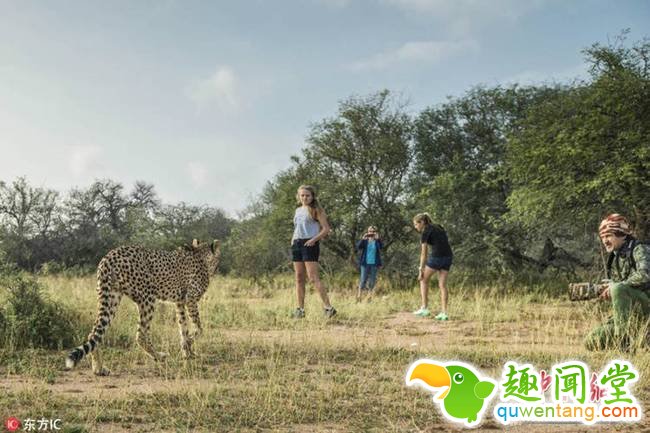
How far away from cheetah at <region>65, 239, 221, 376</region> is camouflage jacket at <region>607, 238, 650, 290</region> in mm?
4514

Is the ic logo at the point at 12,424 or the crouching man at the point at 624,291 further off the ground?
the crouching man at the point at 624,291

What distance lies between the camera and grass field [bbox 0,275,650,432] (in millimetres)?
4336

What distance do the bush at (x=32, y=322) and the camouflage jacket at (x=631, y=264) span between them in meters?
6.05

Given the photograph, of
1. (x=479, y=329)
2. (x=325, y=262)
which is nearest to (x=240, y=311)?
(x=479, y=329)

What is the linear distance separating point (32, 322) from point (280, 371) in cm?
327

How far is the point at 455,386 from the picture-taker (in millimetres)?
5031

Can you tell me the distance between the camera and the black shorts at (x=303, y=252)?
9773mm

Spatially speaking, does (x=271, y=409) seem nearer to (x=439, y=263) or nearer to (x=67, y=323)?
(x=67, y=323)

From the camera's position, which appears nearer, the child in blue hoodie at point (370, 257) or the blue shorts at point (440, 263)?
the blue shorts at point (440, 263)

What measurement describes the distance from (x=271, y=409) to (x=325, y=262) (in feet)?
53.2

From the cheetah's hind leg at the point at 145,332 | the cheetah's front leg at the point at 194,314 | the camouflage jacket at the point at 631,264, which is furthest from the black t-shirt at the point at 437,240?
the cheetah's hind leg at the point at 145,332

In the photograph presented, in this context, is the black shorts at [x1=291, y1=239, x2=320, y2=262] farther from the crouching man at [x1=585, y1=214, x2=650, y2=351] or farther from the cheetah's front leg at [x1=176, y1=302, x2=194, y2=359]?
the crouching man at [x1=585, y1=214, x2=650, y2=351]

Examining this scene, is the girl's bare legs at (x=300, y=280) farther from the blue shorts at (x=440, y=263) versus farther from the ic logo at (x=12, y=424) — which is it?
the ic logo at (x=12, y=424)

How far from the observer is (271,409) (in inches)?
178
